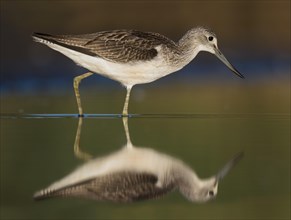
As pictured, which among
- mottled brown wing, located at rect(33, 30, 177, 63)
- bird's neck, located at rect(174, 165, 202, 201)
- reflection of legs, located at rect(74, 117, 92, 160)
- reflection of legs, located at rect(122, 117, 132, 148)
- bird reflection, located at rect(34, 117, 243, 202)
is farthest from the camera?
mottled brown wing, located at rect(33, 30, 177, 63)

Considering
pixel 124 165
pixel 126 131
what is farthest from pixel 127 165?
pixel 126 131

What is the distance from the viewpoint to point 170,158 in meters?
8.08

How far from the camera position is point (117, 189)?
270 inches

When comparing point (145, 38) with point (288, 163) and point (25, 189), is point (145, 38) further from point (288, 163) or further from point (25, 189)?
point (25, 189)

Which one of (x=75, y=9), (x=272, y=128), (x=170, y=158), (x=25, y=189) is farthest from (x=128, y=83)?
(x=75, y=9)

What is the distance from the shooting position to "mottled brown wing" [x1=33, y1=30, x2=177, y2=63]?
10680 mm

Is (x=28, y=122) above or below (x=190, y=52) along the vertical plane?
below

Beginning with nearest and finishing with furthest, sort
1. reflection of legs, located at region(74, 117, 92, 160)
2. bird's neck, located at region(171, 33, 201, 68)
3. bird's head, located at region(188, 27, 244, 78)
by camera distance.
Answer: reflection of legs, located at region(74, 117, 92, 160), bird's neck, located at region(171, 33, 201, 68), bird's head, located at region(188, 27, 244, 78)

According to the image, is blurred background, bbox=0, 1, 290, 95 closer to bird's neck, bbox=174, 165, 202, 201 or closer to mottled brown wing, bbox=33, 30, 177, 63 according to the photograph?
mottled brown wing, bbox=33, 30, 177, 63

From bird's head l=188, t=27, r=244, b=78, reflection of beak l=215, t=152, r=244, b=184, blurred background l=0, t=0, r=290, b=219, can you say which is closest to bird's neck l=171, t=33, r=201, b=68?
bird's head l=188, t=27, r=244, b=78

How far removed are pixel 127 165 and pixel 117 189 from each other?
895 millimetres

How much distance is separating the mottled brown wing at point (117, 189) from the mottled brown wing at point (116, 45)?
3565mm

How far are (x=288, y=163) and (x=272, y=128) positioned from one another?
185 centimetres

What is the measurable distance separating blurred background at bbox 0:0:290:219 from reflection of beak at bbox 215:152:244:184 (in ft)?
0.26
